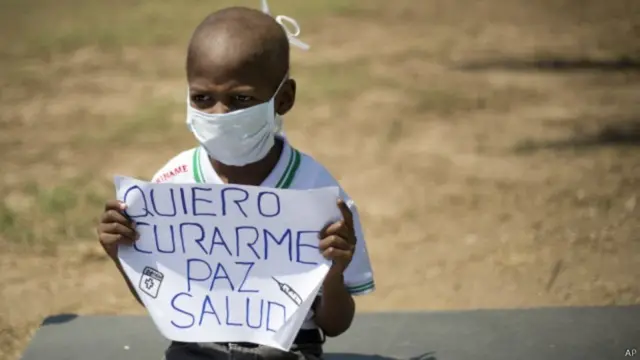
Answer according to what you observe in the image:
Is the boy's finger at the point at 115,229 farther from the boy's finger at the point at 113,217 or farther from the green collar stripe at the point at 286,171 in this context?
the green collar stripe at the point at 286,171

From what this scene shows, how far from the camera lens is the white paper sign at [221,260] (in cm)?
284

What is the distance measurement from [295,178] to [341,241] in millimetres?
303

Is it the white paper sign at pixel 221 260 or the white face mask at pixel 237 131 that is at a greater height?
the white face mask at pixel 237 131

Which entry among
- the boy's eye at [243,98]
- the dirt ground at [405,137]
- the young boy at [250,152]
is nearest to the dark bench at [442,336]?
the dirt ground at [405,137]

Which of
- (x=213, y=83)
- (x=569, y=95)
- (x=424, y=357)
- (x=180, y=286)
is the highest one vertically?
(x=213, y=83)

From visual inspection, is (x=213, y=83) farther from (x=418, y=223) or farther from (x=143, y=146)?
(x=143, y=146)

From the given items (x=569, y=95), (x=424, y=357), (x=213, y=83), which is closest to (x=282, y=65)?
(x=213, y=83)

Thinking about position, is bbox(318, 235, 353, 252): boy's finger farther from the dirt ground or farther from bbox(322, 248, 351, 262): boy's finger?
the dirt ground

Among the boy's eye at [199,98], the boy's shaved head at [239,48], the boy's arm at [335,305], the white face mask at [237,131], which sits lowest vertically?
the boy's arm at [335,305]

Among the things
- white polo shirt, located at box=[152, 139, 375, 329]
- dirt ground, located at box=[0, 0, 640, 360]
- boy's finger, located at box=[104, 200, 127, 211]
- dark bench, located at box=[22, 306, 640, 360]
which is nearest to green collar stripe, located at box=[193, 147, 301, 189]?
white polo shirt, located at box=[152, 139, 375, 329]

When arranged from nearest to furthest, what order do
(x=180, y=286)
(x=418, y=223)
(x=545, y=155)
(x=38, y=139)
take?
(x=180, y=286)
(x=418, y=223)
(x=545, y=155)
(x=38, y=139)

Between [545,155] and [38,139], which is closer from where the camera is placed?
[545,155]

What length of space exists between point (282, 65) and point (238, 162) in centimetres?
29

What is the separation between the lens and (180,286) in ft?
9.69
